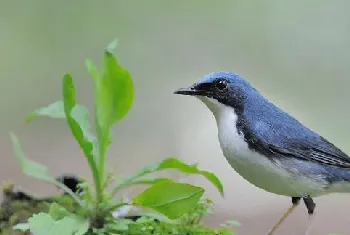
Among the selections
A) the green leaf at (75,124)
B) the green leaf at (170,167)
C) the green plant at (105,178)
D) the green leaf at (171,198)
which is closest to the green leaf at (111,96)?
the green plant at (105,178)

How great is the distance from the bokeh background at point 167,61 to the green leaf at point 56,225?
4304 millimetres

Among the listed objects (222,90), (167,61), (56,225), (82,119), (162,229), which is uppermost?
(167,61)

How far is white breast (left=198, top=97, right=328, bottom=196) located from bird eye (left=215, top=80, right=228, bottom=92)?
0.41 ft

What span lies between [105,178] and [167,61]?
220 inches

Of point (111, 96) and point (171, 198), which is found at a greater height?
point (111, 96)

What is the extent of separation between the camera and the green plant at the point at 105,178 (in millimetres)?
3111

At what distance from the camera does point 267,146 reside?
321 cm

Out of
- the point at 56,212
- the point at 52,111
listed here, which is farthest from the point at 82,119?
the point at 56,212

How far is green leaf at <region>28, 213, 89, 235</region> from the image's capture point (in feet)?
9.61

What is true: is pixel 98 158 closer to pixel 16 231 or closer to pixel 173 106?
pixel 16 231

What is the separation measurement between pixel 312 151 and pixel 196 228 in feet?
2.04

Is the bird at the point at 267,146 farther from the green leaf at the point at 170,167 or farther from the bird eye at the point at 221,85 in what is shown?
the green leaf at the point at 170,167

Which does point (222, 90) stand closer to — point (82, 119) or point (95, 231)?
point (82, 119)

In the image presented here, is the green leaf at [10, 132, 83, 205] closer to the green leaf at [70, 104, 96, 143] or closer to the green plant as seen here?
the green plant
